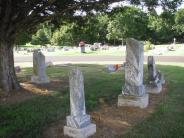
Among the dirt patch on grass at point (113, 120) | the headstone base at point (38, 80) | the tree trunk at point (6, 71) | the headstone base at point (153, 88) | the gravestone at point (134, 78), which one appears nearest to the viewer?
the dirt patch on grass at point (113, 120)

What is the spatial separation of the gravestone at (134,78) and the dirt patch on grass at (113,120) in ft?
0.83

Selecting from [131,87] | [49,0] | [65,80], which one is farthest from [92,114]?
[65,80]

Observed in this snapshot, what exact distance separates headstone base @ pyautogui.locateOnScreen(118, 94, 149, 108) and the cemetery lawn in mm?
204

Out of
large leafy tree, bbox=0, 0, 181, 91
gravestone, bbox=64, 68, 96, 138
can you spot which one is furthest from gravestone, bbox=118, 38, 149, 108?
large leafy tree, bbox=0, 0, 181, 91

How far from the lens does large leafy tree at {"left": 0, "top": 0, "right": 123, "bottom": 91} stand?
12320 millimetres

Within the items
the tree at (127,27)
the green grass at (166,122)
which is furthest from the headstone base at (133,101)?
the tree at (127,27)

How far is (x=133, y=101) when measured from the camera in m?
10.8

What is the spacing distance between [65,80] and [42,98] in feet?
13.0

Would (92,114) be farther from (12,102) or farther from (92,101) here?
(12,102)

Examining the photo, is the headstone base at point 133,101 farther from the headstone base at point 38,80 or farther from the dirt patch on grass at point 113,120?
the headstone base at point 38,80

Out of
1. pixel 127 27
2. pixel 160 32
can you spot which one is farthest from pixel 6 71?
pixel 160 32

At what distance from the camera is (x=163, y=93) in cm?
1305

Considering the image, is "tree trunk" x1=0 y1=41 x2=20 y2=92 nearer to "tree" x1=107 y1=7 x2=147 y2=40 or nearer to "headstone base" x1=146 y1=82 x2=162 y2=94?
"headstone base" x1=146 y1=82 x2=162 y2=94

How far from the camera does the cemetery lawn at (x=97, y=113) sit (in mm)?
8352
